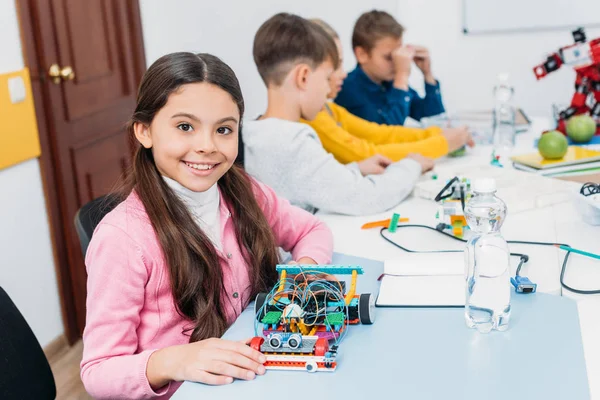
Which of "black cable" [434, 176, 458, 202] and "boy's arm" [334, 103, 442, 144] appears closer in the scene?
"black cable" [434, 176, 458, 202]

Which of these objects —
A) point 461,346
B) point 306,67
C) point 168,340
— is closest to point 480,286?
point 461,346

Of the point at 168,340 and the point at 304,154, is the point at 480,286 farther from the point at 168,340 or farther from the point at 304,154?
the point at 304,154

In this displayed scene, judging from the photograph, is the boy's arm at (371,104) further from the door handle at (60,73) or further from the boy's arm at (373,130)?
the door handle at (60,73)

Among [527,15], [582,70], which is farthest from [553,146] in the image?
[527,15]

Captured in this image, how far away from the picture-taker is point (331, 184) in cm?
171

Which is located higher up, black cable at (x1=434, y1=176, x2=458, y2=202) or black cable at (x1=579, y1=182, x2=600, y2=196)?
A: black cable at (x1=579, y1=182, x2=600, y2=196)

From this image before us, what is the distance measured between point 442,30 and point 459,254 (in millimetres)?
3699

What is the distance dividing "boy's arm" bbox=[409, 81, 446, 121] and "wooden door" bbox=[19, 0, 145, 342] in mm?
1205

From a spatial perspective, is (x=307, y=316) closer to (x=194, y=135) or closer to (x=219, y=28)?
(x=194, y=135)

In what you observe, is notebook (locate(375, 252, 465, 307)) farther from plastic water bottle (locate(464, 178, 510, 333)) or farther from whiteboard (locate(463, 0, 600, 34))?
whiteboard (locate(463, 0, 600, 34))

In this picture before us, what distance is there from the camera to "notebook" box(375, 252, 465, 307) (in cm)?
113

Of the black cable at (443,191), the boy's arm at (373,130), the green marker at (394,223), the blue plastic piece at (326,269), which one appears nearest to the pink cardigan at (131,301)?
the blue plastic piece at (326,269)

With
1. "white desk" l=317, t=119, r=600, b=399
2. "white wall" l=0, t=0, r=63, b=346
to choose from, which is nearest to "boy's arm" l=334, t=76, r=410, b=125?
"white desk" l=317, t=119, r=600, b=399

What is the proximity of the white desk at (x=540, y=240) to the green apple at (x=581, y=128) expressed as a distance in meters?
0.56
